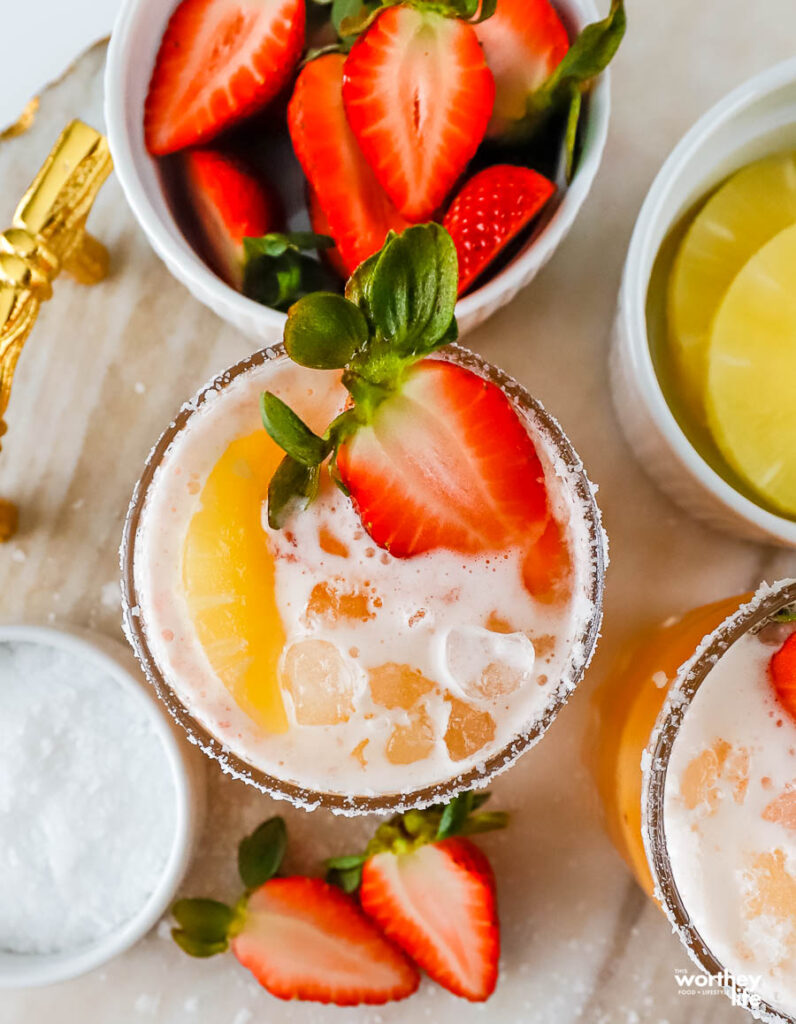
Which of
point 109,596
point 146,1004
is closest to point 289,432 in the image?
point 109,596

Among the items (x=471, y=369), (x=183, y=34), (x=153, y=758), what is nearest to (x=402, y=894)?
(x=153, y=758)

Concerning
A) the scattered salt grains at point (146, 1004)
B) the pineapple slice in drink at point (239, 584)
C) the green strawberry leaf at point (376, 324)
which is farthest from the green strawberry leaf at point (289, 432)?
the scattered salt grains at point (146, 1004)

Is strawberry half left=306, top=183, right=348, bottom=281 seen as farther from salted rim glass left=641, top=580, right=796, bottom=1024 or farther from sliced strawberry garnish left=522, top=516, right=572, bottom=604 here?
salted rim glass left=641, top=580, right=796, bottom=1024

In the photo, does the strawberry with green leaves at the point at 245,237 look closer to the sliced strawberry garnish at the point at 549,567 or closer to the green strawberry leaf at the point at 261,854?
the sliced strawberry garnish at the point at 549,567

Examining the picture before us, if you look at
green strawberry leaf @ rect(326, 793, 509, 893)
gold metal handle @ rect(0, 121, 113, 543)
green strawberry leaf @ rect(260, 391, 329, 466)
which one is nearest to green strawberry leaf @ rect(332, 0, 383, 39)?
gold metal handle @ rect(0, 121, 113, 543)

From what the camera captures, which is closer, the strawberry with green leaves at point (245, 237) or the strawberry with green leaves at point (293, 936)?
the strawberry with green leaves at point (245, 237)

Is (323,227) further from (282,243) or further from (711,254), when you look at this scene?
(711,254)
